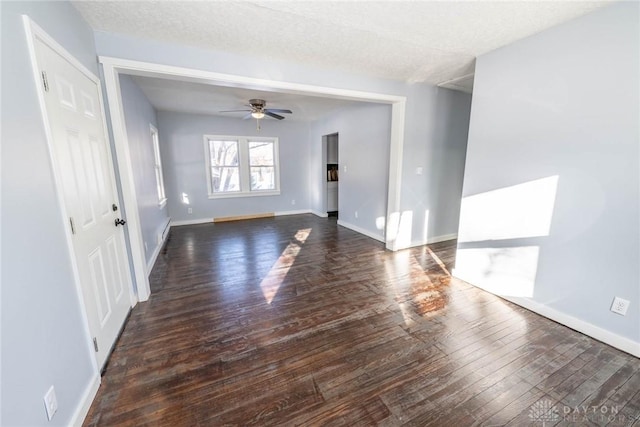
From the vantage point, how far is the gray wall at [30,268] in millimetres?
987

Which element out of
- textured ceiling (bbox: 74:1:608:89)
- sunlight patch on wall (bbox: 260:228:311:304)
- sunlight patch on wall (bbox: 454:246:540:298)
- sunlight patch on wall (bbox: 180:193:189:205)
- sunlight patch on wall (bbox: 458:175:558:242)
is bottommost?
sunlight patch on wall (bbox: 260:228:311:304)

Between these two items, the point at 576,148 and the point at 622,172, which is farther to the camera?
the point at 576,148

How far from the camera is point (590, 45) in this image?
195 centimetres

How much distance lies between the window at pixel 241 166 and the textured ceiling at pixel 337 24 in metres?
3.68

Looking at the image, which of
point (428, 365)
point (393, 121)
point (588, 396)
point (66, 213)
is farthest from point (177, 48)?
point (588, 396)

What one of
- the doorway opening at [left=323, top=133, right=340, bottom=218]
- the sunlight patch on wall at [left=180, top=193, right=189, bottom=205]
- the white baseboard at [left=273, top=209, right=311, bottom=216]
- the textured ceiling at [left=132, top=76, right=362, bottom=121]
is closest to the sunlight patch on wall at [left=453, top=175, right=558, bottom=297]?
the textured ceiling at [left=132, top=76, right=362, bottom=121]

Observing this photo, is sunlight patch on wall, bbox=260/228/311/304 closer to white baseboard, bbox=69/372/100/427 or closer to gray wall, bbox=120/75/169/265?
white baseboard, bbox=69/372/100/427

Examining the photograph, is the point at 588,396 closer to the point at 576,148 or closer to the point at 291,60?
the point at 576,148

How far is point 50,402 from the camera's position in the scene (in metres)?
1.17

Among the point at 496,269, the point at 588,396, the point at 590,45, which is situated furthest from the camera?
the point at 496,269

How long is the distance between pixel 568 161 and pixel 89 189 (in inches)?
144

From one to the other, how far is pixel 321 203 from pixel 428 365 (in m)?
4.97

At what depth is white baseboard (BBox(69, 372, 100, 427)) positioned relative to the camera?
1.34 m

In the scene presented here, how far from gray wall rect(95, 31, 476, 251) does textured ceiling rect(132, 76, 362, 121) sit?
99 centimetres
